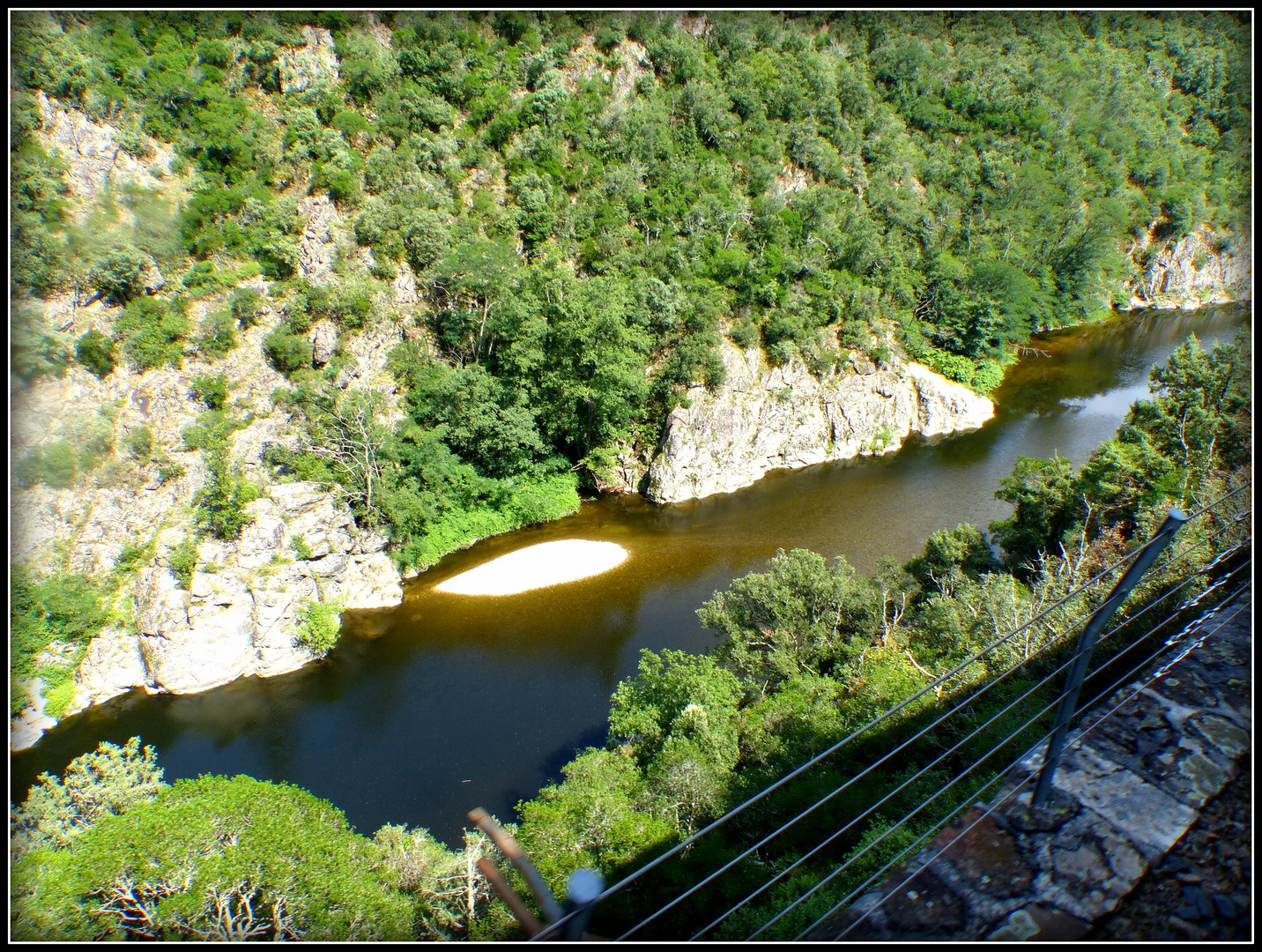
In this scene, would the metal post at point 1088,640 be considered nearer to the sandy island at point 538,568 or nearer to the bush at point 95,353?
the sandy island at point 538,568

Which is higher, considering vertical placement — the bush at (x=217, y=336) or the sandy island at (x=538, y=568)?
the bush at (x=217, y=336)

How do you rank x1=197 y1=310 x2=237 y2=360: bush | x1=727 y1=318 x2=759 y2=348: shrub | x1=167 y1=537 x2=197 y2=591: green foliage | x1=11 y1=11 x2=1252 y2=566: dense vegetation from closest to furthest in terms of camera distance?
1. x1=167 y1=537 x2=197 y2=591: green foliage
2. x1=197 y1=310 x2=237 y2=360: bush
3. x1=11 y1=11 x2=1252 y2=566: dense vegetation
4. x1=727 y1=318 x2=759 y2=348: shrub

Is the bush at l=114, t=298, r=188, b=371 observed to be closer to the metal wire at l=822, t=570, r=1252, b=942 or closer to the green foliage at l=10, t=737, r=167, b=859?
the green foliage at l=10, t=737, r=167, b=859

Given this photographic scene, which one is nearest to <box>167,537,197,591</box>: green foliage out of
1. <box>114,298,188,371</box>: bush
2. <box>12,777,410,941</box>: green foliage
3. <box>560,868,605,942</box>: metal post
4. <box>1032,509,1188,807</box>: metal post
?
<box>114,298,188,371</box>: bush

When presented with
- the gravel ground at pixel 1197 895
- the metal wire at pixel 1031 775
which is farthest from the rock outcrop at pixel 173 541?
the gravel ground at pixel 1197 895

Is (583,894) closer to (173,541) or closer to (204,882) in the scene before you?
(204,882)
